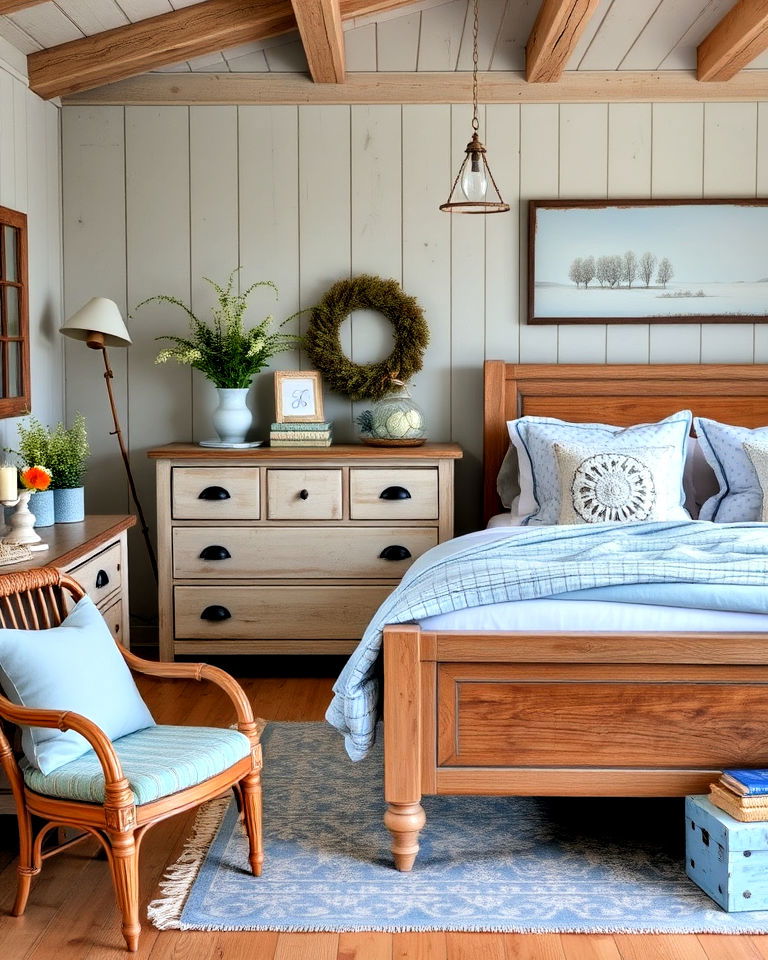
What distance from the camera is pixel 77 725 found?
88.2 inches

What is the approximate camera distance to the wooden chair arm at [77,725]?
7.22 ft

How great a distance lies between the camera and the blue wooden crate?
7.81 feet

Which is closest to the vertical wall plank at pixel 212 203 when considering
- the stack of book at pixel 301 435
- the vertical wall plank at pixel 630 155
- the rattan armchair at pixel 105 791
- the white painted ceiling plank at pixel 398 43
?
the stack of book at pixel 301 435

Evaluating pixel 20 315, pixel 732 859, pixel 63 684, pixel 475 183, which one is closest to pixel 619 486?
pixel 475 183

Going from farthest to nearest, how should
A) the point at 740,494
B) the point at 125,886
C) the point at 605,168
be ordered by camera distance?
the point at 605,168
the point at 740,494
the point at 125,886

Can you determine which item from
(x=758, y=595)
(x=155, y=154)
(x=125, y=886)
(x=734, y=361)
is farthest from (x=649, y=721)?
(x=155, y=154)

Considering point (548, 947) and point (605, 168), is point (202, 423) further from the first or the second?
point (548, 947)

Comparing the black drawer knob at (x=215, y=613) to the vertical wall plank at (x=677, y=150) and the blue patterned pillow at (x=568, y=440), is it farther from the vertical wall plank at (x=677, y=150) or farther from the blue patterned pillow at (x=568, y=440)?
the vertical wall plank at (x=677, y=150)

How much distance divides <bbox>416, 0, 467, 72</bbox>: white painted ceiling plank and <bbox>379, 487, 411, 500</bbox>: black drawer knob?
1.83 meters

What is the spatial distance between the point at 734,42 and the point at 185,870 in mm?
3565

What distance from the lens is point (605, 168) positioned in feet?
15.3

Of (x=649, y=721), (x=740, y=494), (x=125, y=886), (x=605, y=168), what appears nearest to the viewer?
(x=125, y=886)

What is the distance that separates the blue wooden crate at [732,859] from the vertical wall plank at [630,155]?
2.65m

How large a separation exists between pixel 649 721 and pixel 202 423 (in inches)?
108
